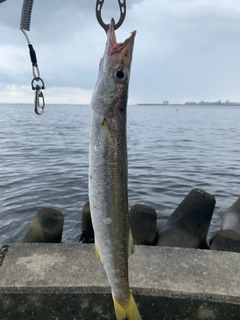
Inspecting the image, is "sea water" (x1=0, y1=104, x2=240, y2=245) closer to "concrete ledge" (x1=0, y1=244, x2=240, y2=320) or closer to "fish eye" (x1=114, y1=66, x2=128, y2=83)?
"concrete ledge" (x1=0, y1=244, x2=240, y2=320)

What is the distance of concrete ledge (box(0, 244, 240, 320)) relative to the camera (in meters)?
3.69

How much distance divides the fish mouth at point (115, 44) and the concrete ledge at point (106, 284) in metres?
2.99

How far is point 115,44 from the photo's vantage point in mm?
2305

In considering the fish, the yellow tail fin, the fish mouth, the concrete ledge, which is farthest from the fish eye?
the concrete ledge

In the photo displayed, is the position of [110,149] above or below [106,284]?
above

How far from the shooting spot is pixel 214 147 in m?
24.1

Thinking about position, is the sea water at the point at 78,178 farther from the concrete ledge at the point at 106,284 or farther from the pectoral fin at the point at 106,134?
the pectoral fin at the point at 106,134

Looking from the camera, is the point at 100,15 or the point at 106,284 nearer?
the point at 100,15

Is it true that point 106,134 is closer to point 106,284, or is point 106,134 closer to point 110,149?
point 110,149

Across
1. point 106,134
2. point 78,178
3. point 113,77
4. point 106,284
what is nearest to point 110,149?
point 106,134

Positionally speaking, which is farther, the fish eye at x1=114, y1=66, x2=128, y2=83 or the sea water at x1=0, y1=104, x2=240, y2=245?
the sea water at x1=0, y1=104, x2=240, y2=245

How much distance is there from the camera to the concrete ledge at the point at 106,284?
3.69m

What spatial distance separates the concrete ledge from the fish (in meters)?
1.69

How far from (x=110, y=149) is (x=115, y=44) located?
79 cm
